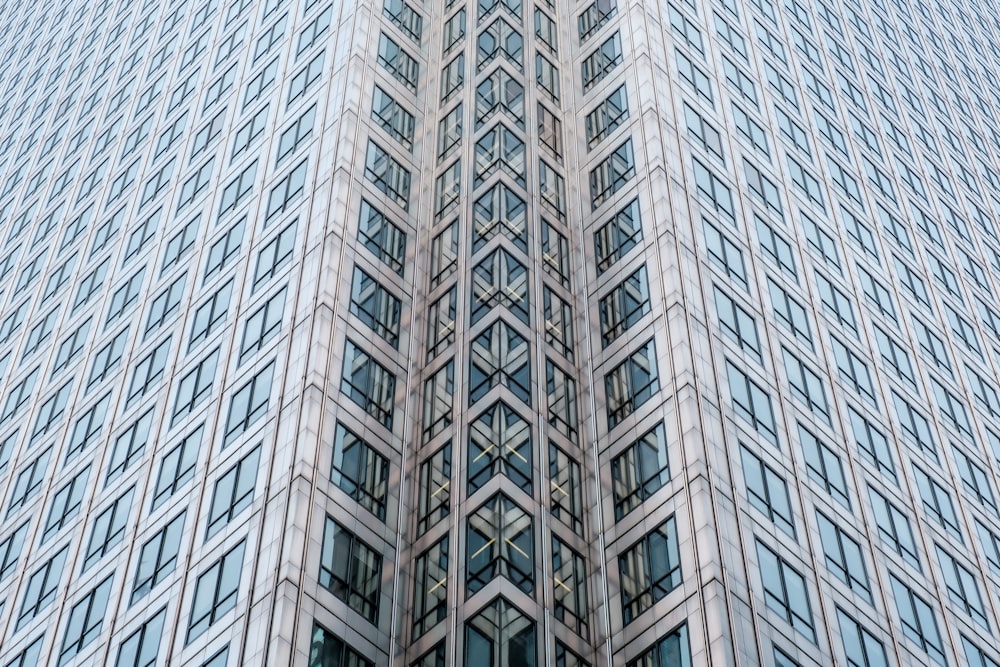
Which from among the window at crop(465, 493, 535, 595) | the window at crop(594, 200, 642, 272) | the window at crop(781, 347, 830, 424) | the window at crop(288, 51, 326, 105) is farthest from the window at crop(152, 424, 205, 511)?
the window at crop(781, 347, 830, 424)

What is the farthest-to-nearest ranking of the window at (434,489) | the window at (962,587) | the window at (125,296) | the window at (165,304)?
1. the window at (125,296)
2. the window at (165,304)
3. the window at (962,587)
4. the window at (434,489)

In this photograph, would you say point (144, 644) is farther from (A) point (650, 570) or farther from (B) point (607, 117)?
(B) point (607, 117)

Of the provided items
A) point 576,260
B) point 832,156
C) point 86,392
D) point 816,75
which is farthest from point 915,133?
point 86,392

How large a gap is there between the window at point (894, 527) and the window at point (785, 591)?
21.1 feet

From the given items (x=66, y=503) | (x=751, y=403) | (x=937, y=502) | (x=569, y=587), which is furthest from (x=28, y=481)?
(x=937, y=502)

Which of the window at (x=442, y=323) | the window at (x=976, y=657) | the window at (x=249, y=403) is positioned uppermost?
the window at (x=249, y=403)

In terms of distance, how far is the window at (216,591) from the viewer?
44000 millimetres

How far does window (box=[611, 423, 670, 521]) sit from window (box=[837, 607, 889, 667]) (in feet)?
22.1

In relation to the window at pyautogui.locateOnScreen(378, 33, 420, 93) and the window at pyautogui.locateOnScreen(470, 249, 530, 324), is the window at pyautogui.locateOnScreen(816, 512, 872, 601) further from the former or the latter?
the window at pyautogui.locateOnScreen(378, 33, 420, 93)

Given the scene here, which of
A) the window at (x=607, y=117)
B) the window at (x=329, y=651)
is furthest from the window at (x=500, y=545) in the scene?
the window at (x=607, y=117)

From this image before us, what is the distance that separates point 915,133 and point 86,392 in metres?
45.5

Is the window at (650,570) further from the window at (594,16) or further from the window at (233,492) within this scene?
the window at (594,16)

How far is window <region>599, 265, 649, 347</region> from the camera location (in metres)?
52.8

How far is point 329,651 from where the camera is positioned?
42.3m
